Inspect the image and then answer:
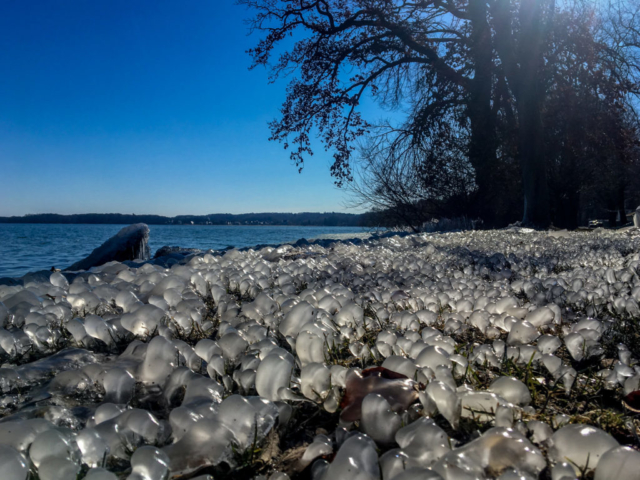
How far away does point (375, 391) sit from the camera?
0.74m

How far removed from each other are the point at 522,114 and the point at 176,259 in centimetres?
845

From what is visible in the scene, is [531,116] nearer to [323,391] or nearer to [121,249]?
[121,249]

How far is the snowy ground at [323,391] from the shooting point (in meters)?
0.55

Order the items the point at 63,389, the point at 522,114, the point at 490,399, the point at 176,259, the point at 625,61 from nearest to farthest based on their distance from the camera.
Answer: the point at 490,399
the point at 63,389
the point at 176,259
the point at 522,114
the point at 625,61

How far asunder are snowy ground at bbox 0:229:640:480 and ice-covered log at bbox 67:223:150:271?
→ 368 cm

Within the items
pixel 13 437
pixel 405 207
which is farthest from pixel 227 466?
pixel 405 207

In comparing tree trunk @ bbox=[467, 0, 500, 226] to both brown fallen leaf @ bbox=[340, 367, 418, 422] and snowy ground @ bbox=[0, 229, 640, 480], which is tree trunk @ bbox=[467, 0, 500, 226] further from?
brown fallen leaf @ bbox=[340, 367, 418, 422]

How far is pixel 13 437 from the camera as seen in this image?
2.03 ft

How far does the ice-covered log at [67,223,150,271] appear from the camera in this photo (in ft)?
16.3

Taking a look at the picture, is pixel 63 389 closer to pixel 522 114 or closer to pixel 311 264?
pixel 311 264

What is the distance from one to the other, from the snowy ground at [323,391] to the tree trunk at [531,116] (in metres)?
8.09

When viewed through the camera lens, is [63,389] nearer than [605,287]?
Yes

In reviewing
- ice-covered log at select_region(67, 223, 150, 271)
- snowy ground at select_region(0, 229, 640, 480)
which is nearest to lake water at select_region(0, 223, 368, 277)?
ice-covered log at select_region(67, 223, 150, 271)

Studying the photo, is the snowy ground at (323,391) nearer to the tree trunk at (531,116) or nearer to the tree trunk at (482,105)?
the tree trunk at (531,116)
